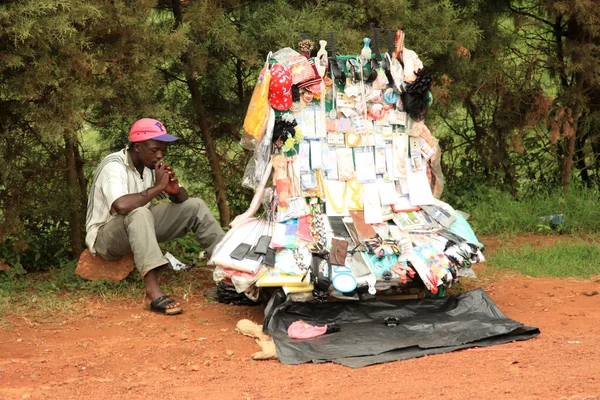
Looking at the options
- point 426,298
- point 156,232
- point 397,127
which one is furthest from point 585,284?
point 156,232

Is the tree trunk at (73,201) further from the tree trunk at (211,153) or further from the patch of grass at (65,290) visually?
the tree trunk at (211,153)

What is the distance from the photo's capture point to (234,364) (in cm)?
468

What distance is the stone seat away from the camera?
242 inches

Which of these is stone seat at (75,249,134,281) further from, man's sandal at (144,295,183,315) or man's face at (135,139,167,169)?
man's face at (135,139,167,169)

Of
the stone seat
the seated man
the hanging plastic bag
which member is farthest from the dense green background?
the hanging plastic bag

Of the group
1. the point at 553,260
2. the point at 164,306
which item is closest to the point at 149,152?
the point at 164,306

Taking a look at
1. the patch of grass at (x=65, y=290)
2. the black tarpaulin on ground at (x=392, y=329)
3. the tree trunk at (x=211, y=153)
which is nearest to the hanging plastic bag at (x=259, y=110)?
the black tarpaulin on ground at (x=392, y=329)

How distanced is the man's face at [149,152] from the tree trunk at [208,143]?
1418mm

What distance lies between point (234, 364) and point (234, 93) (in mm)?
3853

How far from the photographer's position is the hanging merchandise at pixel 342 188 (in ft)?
17.8

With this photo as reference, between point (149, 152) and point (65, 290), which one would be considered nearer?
point (149, 152)

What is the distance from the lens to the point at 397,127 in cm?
599

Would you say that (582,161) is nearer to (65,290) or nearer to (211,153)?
(211,153)

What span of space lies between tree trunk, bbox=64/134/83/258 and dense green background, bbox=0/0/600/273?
0.01m
